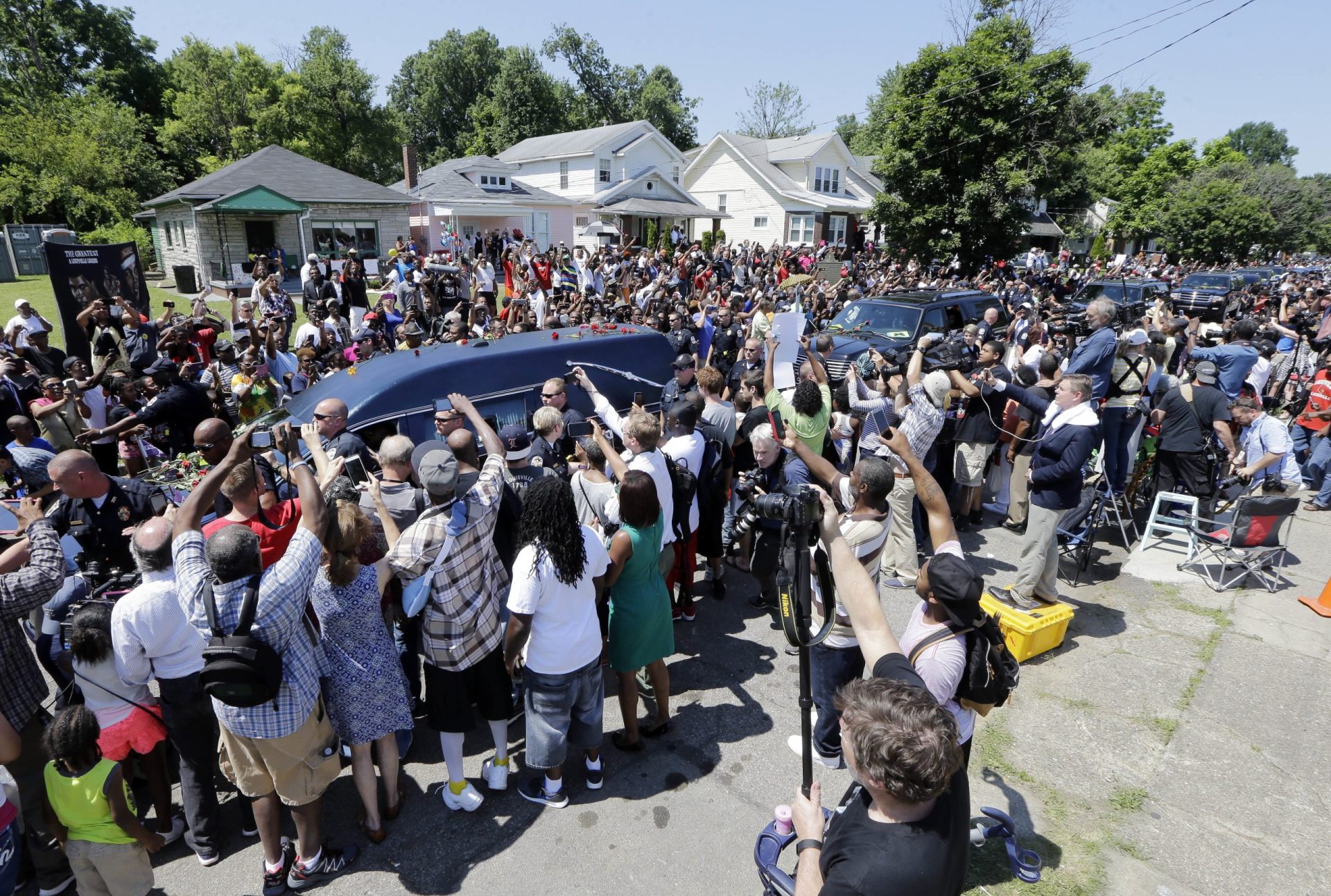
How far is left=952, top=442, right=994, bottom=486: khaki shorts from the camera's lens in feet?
23.1

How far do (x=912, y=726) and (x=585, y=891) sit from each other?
225 centimetres

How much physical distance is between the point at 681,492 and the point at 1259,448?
611 cm

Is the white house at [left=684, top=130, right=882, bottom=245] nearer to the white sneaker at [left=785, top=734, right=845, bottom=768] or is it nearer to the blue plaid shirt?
the white sneaker at [left=785, top=734, right=845, bottom=768]

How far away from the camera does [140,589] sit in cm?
308

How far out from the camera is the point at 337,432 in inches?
199

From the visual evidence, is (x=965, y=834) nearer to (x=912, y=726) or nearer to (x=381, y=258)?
(x=912, y=726)

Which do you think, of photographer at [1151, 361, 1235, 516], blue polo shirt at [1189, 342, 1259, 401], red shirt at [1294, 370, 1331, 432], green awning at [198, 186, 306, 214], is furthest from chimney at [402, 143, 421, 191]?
red shirt at [1294, 370, 1331, 432]

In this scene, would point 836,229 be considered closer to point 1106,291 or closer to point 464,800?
point 1106,291

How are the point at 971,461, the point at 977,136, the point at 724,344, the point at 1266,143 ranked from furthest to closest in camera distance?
1. the point at 1266,143
2. the point at 977,136
3. the point at 724,344
4. the point at 971,461

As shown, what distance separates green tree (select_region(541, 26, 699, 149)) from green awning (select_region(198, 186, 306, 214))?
48.4m

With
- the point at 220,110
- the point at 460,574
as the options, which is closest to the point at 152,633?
the point at 460,574

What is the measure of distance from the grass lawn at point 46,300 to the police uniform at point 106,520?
13.3m

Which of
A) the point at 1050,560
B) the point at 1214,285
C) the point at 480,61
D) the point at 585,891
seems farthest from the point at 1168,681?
the point at 480,61

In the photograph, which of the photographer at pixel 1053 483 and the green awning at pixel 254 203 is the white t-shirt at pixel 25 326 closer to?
the photographer at pixel 1053 483
